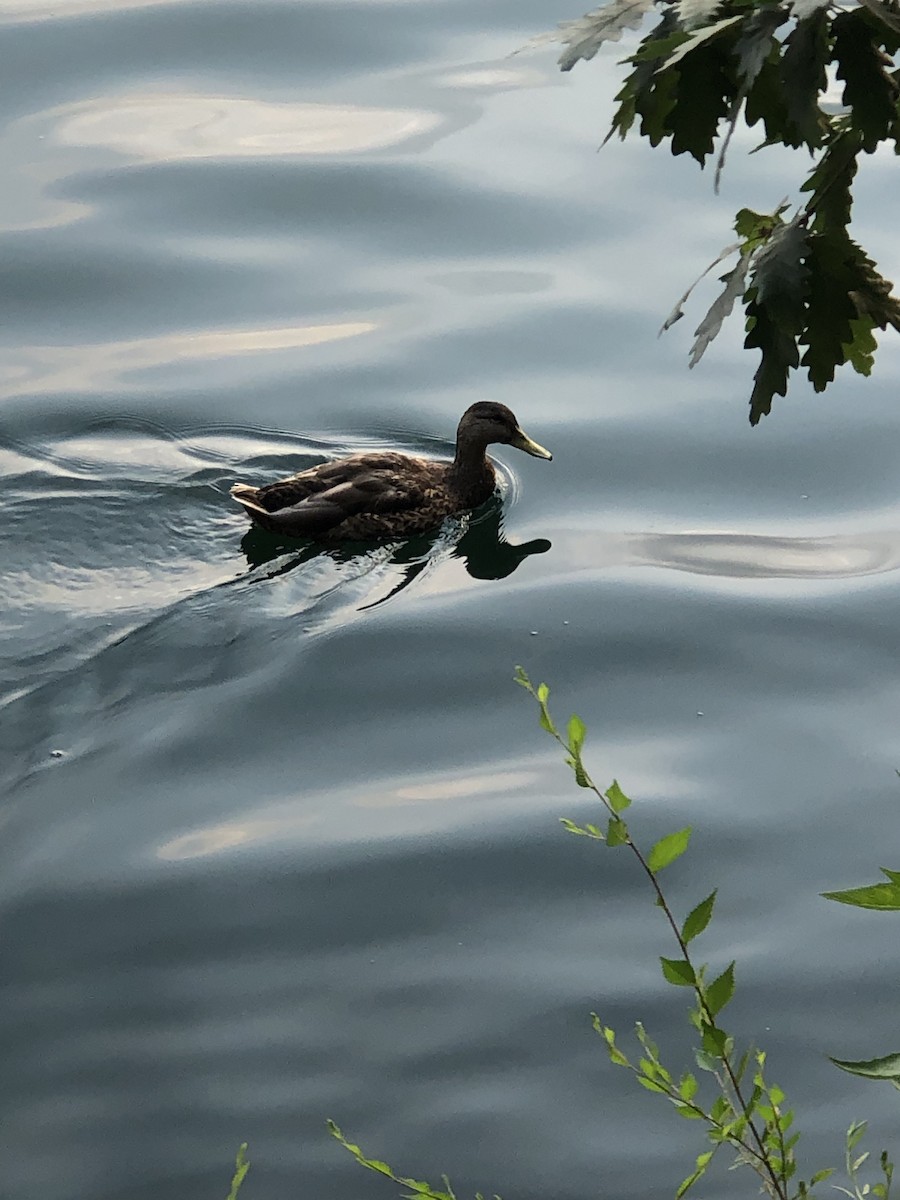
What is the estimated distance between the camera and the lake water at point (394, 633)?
4.41 meters

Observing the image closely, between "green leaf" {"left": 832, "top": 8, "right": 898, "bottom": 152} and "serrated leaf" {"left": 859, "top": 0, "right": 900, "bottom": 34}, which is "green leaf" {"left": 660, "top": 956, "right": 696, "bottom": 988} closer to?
"green leaf" {"left": 832, "top": 8, "right": 898, "bottom": 152}

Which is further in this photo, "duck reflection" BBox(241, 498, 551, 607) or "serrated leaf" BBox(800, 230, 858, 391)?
"duck reflection" BBox(241, 498, 551, 607)

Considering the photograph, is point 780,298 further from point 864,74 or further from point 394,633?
point 394,633

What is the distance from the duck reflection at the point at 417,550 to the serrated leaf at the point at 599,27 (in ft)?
13.3

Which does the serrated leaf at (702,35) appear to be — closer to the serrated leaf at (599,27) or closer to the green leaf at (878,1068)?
the serrated leaf at (599,27)

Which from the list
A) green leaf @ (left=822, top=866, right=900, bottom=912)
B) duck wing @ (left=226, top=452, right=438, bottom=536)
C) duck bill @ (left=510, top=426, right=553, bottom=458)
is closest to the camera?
green leaf @ (left=822, top=866, right=900, bottom=912)

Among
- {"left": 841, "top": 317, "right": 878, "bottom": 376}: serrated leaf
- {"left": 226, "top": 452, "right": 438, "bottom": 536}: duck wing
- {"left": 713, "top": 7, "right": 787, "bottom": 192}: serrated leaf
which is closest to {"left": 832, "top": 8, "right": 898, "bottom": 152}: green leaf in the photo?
{"left": 713, "top": 7, "right": 787, "bottom": 192}: serrated leaf

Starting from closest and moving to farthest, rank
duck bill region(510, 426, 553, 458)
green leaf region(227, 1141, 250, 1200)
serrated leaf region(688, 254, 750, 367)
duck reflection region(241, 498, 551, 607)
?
1. green leaf region(227, 1141, 250, 1200)
2. serrated leaf region(688, 254, 750, 367)
3. duck reflection region(241, 498, 551, 607)
4. duck bill region(510, 426, 553, 458)

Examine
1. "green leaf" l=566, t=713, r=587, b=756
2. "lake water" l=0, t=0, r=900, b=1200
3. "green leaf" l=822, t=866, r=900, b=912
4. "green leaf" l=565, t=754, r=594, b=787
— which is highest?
"green leaf" l=566, t=713, r=587, b=756

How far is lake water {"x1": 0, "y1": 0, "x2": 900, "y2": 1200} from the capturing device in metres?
4.41

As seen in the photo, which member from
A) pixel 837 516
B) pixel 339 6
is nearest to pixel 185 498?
pixel 837 516

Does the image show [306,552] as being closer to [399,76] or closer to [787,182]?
[787,182]

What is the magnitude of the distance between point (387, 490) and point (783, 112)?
4.62 meters

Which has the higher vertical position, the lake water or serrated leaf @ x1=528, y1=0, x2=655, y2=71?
serrated leaf @ x1=528, y1=0, x2=655, y2=71
